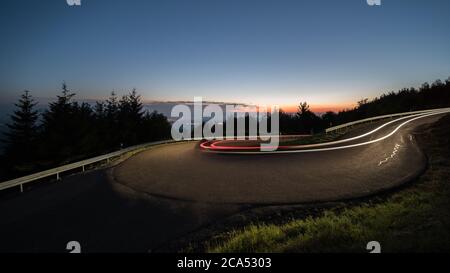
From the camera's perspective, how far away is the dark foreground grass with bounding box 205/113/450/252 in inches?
185

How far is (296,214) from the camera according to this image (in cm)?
730

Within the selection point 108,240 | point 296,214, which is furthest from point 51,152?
point 296,214

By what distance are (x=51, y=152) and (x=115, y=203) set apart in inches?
1355

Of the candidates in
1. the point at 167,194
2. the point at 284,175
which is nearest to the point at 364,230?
the point at 284,175

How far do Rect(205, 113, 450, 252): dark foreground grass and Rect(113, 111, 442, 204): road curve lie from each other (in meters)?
1.34

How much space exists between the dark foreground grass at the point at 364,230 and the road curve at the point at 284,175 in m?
1.34

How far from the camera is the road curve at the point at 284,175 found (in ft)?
29.3

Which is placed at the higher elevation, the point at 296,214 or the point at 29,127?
the point at 29,127

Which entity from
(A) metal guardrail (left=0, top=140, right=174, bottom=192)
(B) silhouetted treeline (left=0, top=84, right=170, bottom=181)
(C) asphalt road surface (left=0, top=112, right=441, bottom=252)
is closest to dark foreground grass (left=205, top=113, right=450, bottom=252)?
(C) asphalt road surface (left=0, top=112, right=441, bottom=252)

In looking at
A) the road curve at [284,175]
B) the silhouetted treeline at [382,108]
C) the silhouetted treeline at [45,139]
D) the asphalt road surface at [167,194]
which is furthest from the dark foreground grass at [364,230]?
the silhouetted treeline at [382,108]

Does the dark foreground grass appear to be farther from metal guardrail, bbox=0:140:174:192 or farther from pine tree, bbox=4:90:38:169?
pine tree, bbox=4:90:38:169
